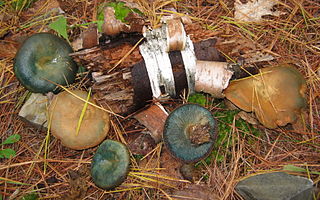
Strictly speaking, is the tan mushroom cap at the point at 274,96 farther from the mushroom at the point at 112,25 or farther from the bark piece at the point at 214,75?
the mushroom at the point at 112,25

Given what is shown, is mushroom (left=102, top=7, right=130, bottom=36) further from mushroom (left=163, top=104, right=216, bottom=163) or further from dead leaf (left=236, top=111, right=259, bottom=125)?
dead leaf (left=236, top=111, right=259, bottom=125)

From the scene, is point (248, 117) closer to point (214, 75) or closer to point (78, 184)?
point (214, 75)

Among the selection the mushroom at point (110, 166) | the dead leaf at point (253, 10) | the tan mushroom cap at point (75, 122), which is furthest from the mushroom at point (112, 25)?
the dead leaf at point (253, 10)

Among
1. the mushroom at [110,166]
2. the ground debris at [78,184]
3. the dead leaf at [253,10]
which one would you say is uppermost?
the dead leaf at [253,10]

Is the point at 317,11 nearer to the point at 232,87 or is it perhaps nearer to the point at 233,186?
the point at 232,87

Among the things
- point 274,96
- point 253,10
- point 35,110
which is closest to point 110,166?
point 35,110

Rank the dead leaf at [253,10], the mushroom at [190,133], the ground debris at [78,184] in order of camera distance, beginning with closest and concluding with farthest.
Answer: the mushroom at [190,133], the ground debris at [78,184], the dead leaf at [253,10]

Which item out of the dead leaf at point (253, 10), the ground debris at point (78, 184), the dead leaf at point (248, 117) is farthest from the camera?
the dead leaf at point (253, 10)
